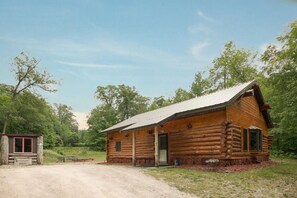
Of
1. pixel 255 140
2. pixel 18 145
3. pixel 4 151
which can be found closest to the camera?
pixel 255 140

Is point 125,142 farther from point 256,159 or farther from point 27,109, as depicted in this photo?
point 27,109

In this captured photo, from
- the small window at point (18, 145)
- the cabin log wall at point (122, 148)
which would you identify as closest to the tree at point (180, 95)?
the cabin log wall at point (122, 148)

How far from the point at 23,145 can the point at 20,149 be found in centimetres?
54

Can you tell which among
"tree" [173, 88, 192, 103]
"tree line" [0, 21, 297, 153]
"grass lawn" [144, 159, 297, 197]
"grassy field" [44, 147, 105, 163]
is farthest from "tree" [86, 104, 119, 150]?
"grass lawn" [144, 159, 297, 197]

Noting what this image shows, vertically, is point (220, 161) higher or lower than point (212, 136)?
lower

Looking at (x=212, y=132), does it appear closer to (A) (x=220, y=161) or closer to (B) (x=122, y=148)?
(A) (x=220, y=161)

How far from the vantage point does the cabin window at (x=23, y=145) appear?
2597cm

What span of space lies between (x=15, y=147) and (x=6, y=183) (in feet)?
50.4

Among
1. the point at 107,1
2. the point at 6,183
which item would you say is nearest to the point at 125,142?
the point at 6,183

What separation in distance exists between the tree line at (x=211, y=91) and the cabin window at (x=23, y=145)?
1186 centimetres

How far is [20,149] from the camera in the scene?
26.2m

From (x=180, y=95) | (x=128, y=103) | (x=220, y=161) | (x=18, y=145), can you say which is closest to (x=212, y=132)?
(x=220, y=161)

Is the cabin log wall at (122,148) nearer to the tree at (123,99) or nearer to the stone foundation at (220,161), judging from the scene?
the stone foundation at (220,161)

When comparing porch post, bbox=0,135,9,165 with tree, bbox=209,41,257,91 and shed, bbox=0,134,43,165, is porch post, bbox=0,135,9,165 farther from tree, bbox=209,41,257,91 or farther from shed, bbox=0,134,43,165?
tree, bbox=209,41,257,91
